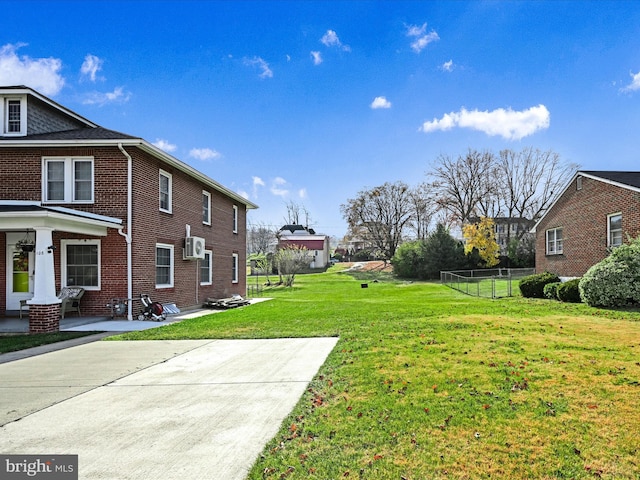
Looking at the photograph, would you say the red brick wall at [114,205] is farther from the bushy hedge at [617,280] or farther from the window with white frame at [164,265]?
the bushy hedge at [617,280]

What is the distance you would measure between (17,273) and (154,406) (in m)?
11.1

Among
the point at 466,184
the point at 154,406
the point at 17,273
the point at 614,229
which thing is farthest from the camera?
the point at 466,184

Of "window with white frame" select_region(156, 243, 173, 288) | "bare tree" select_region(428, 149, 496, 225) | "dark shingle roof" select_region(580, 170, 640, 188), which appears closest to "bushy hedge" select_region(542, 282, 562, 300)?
"dark shingle roof" select_region(580, 170, 640, 188)

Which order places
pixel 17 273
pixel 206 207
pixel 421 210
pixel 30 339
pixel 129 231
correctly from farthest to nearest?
1. pixel 421 210
2. pixel 206 207
3. pixel 17 273
4. pixel 129 231
5. pixel 30 339

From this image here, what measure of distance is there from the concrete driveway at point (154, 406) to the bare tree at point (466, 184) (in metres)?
42.8

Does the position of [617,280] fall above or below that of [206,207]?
below

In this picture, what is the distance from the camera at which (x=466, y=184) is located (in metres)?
46.9

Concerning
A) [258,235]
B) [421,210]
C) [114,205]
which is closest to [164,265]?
[114,205]

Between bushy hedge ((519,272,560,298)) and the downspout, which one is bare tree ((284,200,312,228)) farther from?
the downspout

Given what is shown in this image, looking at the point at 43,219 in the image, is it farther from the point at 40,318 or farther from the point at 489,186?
the point at 489,186

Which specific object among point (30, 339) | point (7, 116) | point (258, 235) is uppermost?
point (7, 116)

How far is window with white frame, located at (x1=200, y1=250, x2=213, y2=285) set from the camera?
17.8 meters

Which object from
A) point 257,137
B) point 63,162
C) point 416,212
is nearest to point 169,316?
point 63,162

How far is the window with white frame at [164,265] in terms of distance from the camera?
1414cm
